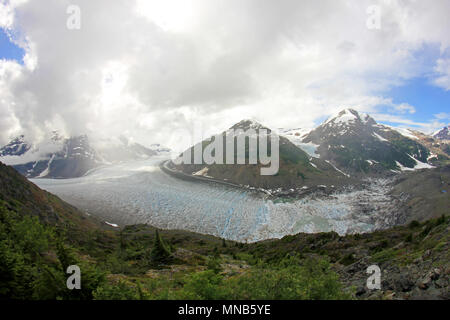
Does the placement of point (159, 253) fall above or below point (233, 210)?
above

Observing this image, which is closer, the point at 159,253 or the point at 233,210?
the point at 159,253

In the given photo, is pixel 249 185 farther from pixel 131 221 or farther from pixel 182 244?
pixel 182 244

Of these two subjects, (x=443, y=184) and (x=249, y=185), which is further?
(x=249, y=185)

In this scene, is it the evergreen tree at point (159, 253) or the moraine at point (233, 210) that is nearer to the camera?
the evergreen tree at point (159, 253)

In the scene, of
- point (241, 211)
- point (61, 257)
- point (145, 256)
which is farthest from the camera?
point (241, 211)

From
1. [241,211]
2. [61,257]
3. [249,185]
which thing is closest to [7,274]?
[61,257]

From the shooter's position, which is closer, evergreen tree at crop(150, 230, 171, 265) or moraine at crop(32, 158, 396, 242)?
evergreen tree at crop(150, 230, 171, 265)
